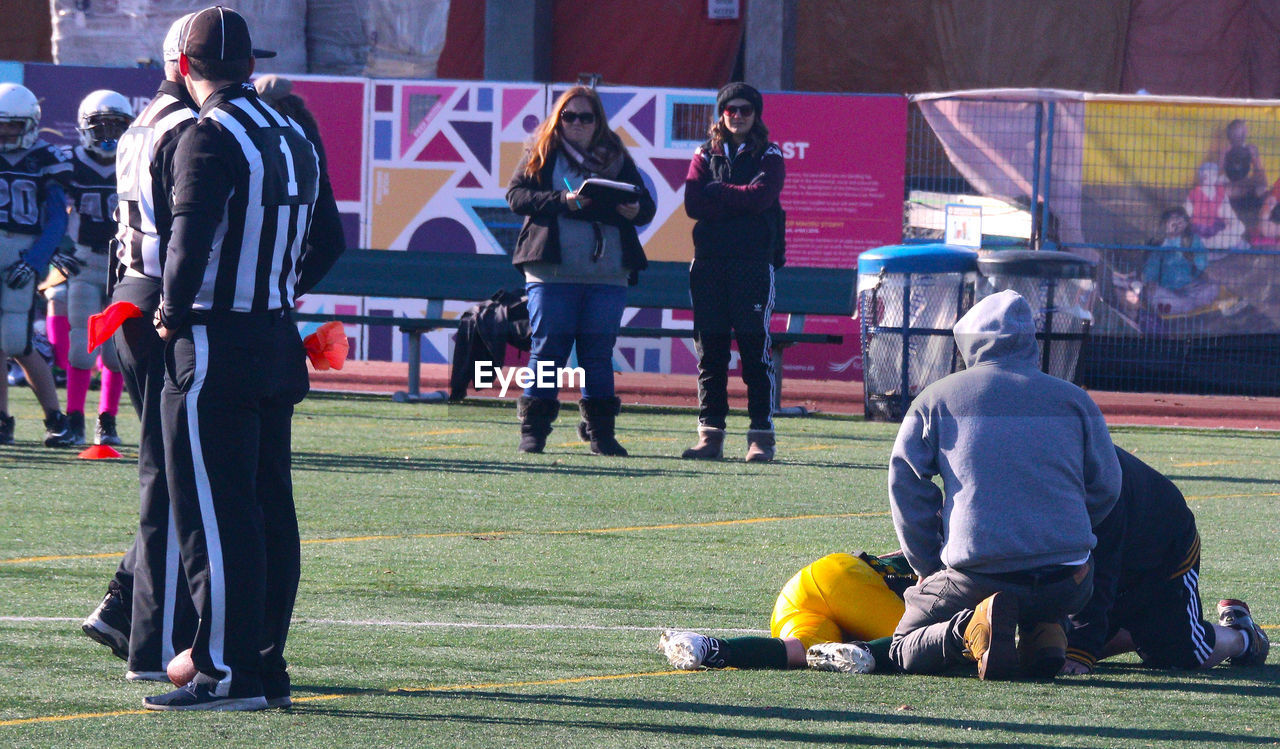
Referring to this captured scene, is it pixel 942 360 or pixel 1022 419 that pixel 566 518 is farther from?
pixel 942 360

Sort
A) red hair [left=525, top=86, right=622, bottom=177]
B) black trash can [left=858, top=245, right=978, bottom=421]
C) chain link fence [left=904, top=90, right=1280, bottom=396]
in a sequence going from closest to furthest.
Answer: red hair [left=525, top=86, right=622, bottom=177]
black trash can [left=858, top=245, right=978, bottom=421]
chain link fence [left=904, top=90, right=1280, bottom=396]

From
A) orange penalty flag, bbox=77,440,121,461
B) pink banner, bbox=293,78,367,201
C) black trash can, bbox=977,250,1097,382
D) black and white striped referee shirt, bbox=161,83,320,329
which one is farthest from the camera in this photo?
pink banner, bbox=293,78,367,201

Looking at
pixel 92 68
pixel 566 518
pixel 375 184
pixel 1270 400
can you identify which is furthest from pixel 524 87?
pixel 566 518

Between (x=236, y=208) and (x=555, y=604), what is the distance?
2286 mm

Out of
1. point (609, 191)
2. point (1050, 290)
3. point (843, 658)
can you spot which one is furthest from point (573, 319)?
point (843, 658)

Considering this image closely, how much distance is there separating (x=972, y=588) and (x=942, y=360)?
805 centimetres

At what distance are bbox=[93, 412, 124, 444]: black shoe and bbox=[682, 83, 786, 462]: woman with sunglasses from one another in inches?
124

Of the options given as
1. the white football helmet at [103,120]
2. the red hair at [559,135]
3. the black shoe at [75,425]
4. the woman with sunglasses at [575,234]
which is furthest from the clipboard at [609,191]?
the black shoe at [75,425]

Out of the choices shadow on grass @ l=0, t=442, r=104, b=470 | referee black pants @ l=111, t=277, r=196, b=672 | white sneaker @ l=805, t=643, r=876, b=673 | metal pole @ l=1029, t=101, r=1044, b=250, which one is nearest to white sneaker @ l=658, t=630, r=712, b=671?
white sneaker @ l=805, t=643, r=876, b=673

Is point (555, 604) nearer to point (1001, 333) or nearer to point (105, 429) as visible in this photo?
point (1001, 333)

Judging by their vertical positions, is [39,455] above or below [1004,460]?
below

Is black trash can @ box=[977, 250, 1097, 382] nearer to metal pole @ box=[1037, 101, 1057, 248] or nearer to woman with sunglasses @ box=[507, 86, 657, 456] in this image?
metal pole @ box=[1037, 101, 1057, 248]

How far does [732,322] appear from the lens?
33.8 feet

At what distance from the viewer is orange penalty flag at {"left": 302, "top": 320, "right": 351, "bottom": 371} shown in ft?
15.8
